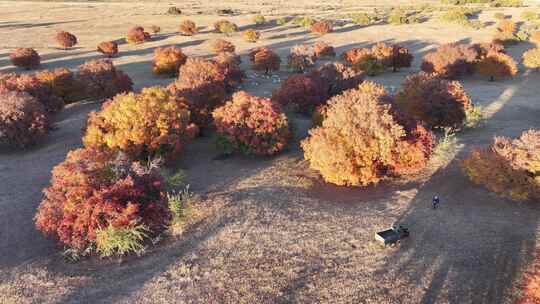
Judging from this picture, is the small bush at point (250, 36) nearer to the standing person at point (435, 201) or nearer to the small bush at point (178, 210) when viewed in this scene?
the small bush at point (178, 210)

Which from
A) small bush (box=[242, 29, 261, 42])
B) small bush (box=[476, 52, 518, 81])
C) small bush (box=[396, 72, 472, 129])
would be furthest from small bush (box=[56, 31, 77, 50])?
small bush (box=[476, 52, 518, 81])

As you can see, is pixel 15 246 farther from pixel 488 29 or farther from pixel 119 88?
pixel 488 29

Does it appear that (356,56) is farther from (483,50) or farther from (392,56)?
(483,50)

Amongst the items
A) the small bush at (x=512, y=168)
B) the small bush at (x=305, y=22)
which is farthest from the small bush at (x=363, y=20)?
the small bush at (x=512, y=168)

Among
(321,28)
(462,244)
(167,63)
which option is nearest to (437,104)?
(462,244)

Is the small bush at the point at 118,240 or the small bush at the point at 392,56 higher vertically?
the small bush at the point at 392,56

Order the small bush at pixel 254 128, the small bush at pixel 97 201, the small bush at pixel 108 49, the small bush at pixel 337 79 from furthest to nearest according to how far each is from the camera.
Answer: the small bush at pixel 108 49
the small bush at pixel 337 79
the small bush at pixel 254 128
the small bush at pixel 97 201

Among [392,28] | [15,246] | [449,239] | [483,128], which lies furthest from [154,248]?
[392,28]
